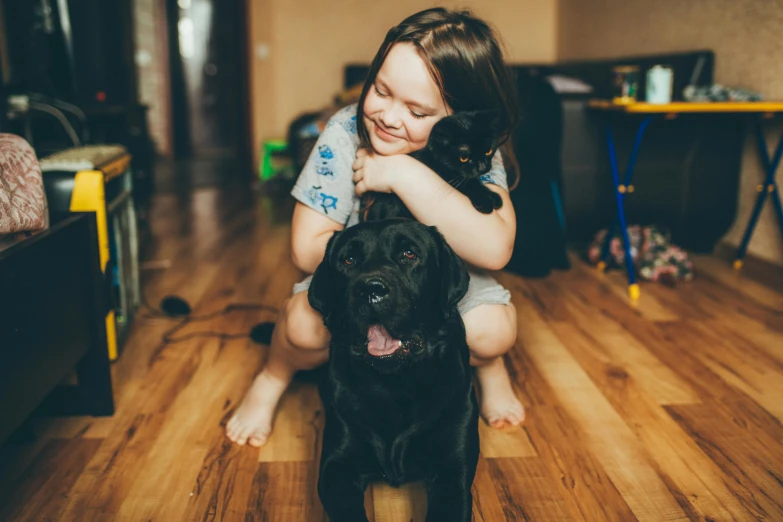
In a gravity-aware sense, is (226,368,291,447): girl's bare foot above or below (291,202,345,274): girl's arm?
below

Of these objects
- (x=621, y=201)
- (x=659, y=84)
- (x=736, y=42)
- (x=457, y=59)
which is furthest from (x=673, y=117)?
(x=457, y=59)

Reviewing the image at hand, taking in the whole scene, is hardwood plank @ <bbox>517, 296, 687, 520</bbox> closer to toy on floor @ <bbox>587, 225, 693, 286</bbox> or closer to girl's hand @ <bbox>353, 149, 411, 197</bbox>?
girl's hand @ <bbox>353, 149, 411, 197</bbox>

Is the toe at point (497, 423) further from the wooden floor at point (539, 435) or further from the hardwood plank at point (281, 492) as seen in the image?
the hardwood plank at point (281, 492)

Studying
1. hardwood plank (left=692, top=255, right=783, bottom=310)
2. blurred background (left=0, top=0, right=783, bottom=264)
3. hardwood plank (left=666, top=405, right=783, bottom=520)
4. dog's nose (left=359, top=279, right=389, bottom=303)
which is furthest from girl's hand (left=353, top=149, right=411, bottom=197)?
hardwood plank (left=692, top=255, right=783, bottom=310)

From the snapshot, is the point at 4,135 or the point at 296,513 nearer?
the point at 296,513

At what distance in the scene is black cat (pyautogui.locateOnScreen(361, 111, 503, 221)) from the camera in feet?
4.26

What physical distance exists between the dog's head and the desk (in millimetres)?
1619

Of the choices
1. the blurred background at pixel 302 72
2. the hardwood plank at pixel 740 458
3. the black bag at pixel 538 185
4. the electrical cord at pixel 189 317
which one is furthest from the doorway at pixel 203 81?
the hardwood plank at pixel 740 458

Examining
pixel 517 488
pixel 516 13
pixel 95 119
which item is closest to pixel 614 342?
pixel 517 488

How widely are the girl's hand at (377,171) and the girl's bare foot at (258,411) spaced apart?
0.48 meters

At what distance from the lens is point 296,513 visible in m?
1.20

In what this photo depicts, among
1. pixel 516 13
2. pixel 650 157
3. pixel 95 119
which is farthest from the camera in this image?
pixel 516 13

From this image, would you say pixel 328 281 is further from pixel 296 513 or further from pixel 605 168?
pixel 605 168

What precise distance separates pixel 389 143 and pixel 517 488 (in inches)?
27.6
